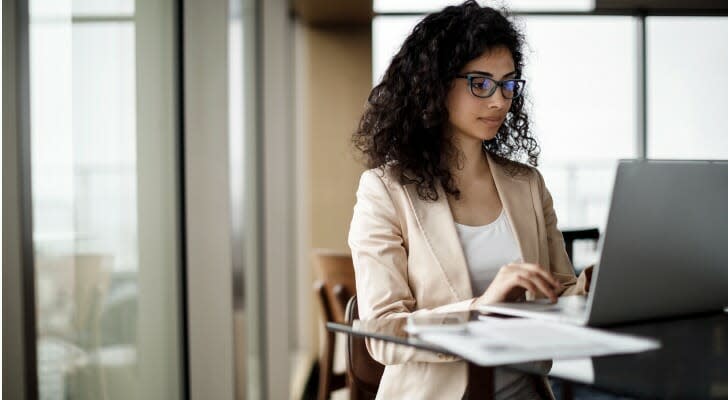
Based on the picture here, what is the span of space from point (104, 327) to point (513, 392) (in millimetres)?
938

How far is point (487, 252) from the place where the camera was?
5.23 feet

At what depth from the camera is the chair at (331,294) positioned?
312 cm

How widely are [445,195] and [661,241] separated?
596 millimetres

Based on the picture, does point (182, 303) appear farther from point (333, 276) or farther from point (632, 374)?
point (632, 374)

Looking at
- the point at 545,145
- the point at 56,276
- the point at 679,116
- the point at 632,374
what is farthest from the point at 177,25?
the point at 679,116

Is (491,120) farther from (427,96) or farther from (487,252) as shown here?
(487,252)

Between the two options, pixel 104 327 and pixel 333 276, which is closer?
pixel 104 327

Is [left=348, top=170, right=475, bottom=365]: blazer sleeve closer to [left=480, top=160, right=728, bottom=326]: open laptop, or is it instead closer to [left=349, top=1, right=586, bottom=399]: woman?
[left=349, top=1, right=586, bottom=399]: woman

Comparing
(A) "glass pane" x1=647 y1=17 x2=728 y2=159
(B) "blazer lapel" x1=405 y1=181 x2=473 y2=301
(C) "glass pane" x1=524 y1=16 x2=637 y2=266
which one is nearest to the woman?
(B) "blazer lapel" x1=405 y1=181 x2=473 y2=301

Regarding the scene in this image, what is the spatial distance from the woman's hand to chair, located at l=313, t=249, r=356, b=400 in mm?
1868

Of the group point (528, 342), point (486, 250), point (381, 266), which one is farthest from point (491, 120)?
point (528, 342)

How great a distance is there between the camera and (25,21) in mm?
1255

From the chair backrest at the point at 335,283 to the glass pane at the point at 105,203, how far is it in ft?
3.41

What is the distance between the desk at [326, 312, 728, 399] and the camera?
0.84 meters
